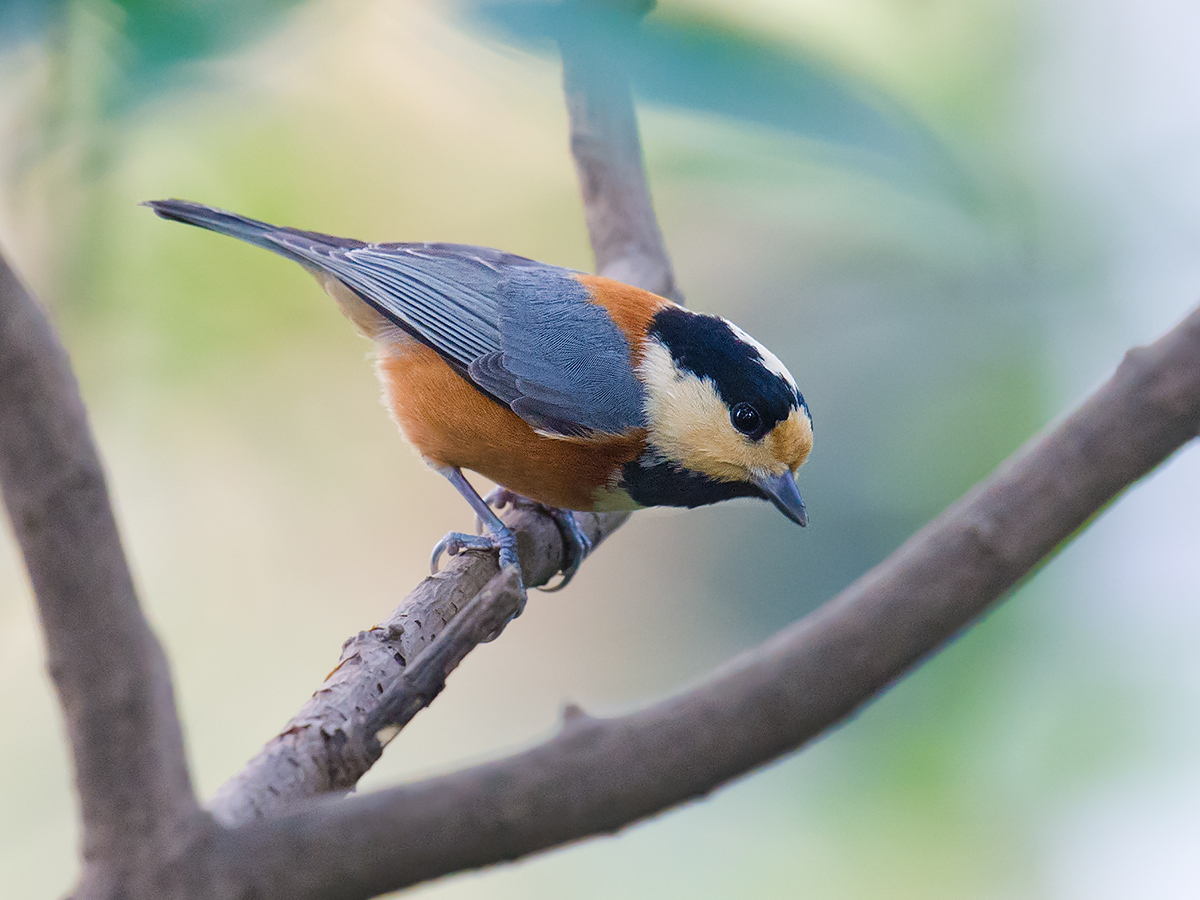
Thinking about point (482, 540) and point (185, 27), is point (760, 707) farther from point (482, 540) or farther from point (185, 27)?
point (185, 27)

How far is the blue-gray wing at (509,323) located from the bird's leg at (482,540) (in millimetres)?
147

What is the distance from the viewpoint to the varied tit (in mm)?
1107

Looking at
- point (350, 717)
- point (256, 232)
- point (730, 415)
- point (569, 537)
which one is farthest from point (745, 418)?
point (256, 232)

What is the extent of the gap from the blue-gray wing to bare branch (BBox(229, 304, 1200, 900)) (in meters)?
0.66

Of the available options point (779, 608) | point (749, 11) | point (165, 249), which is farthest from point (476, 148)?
point (779, 608)

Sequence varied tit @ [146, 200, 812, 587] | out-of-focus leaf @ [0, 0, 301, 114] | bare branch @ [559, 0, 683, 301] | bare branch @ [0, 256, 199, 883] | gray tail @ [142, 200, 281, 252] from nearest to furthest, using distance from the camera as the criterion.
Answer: bare branch @ [0, 256, 199, 883] < out-of-focus leaf @ [0, 0, 301, 114] < varied tit @ [146, 200, 812, 587] < gray tail @ [142, 200, 281, 252] < bare branch @ [559, 0, 683, 301]

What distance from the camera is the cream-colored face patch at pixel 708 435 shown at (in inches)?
43.0

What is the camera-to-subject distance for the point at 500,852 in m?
0.48

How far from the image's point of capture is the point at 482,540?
1.19m

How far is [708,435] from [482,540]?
0.30 m

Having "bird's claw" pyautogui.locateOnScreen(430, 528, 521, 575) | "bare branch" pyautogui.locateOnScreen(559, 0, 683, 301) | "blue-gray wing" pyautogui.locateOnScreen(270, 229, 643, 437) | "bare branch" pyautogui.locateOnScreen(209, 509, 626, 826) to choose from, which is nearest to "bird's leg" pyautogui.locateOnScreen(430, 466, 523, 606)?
"bird's claw" pyautogui.locateOnScreen(430, 528, 521, 575)

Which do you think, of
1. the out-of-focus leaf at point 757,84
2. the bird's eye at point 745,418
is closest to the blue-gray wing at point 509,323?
the bird's eye at point 745,418

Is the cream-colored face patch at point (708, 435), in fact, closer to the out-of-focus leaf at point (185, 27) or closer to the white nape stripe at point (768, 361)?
the white nape stripe at point (768, 361)

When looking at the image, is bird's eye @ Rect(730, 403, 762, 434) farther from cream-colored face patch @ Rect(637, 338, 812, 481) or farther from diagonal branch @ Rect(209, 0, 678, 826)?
diagonal branch @ Rect(209, 0, 678, 826)
